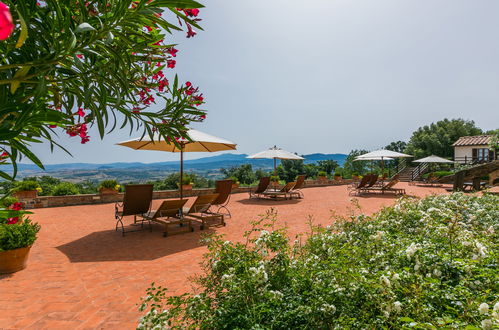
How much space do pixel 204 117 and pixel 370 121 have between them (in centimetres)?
3102

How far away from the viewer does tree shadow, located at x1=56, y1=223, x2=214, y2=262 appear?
4.52 metres

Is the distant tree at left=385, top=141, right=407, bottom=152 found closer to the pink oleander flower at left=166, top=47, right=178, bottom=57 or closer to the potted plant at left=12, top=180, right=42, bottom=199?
the potted plant at left=12, top=180, right=42, bottom=199

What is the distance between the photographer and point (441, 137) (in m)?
35.2

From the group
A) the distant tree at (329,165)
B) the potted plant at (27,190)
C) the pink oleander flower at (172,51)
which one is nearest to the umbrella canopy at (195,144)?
the pink oleander flower at (172,51)

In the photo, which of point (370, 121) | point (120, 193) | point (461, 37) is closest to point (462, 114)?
point (370, 121)

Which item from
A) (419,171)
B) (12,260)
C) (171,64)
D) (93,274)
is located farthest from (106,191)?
(419,171)

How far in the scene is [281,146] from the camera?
15.8 meters

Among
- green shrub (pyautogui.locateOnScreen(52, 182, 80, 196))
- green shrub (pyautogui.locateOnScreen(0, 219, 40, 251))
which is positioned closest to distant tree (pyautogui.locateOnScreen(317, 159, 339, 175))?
green shrub (pyautogui.locateOnScreen(52, 182, 80, 196))

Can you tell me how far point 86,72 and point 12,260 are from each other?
3850mm

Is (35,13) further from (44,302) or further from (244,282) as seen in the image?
(44,302)

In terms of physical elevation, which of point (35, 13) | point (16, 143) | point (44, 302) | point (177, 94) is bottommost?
point (44, 302)

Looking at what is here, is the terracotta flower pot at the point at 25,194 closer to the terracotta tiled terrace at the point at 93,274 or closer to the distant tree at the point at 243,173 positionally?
the terracotta tiled terrace at the point at 93,274

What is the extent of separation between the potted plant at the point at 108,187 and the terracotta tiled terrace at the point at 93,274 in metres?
4.13

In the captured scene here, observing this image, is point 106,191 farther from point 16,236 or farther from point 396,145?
point 396,145
